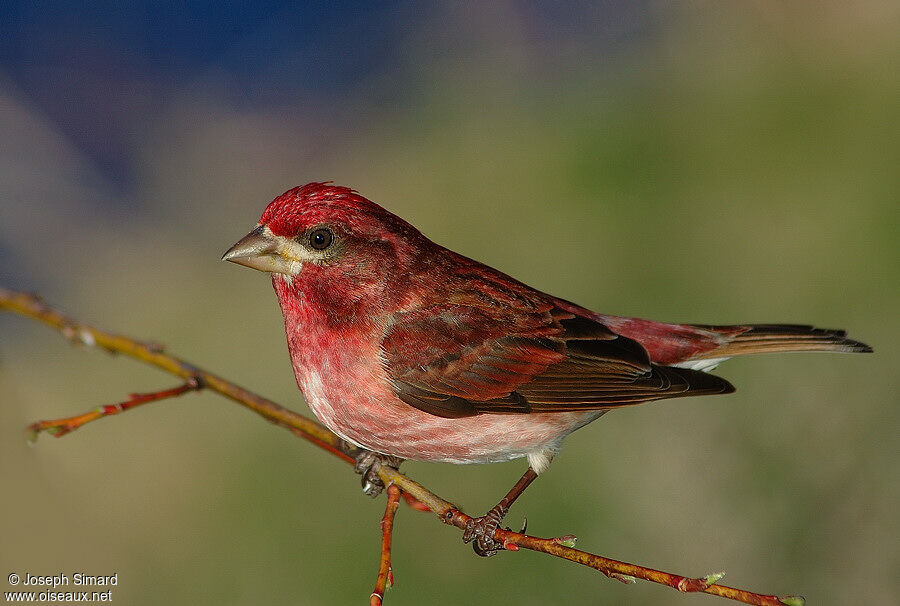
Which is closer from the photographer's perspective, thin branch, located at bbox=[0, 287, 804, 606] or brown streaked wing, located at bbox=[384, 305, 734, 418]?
thin branch, located at bbox=[0, 287, 804, 606]

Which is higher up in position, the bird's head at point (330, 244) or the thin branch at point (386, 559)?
the bird's head at point (330, 244)

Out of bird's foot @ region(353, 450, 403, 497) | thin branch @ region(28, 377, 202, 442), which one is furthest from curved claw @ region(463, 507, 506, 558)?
thin branch @ region(28, 377, 202, 442)

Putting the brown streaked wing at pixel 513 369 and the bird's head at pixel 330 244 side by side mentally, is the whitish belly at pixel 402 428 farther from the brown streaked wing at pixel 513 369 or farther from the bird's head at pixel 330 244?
the bird's head at pixel 330 244

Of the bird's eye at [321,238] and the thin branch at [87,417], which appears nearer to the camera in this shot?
the thin branch at [87,417]

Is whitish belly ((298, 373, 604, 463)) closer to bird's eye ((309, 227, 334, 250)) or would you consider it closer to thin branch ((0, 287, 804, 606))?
thin branch ((0, 287, 804, 606))

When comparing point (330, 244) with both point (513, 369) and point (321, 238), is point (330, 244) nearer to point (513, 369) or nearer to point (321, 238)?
point (321, 238)

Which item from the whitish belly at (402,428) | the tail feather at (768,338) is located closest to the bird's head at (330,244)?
the whitish belly at (402,428)

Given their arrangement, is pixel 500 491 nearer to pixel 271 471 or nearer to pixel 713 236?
pixel 271 471
